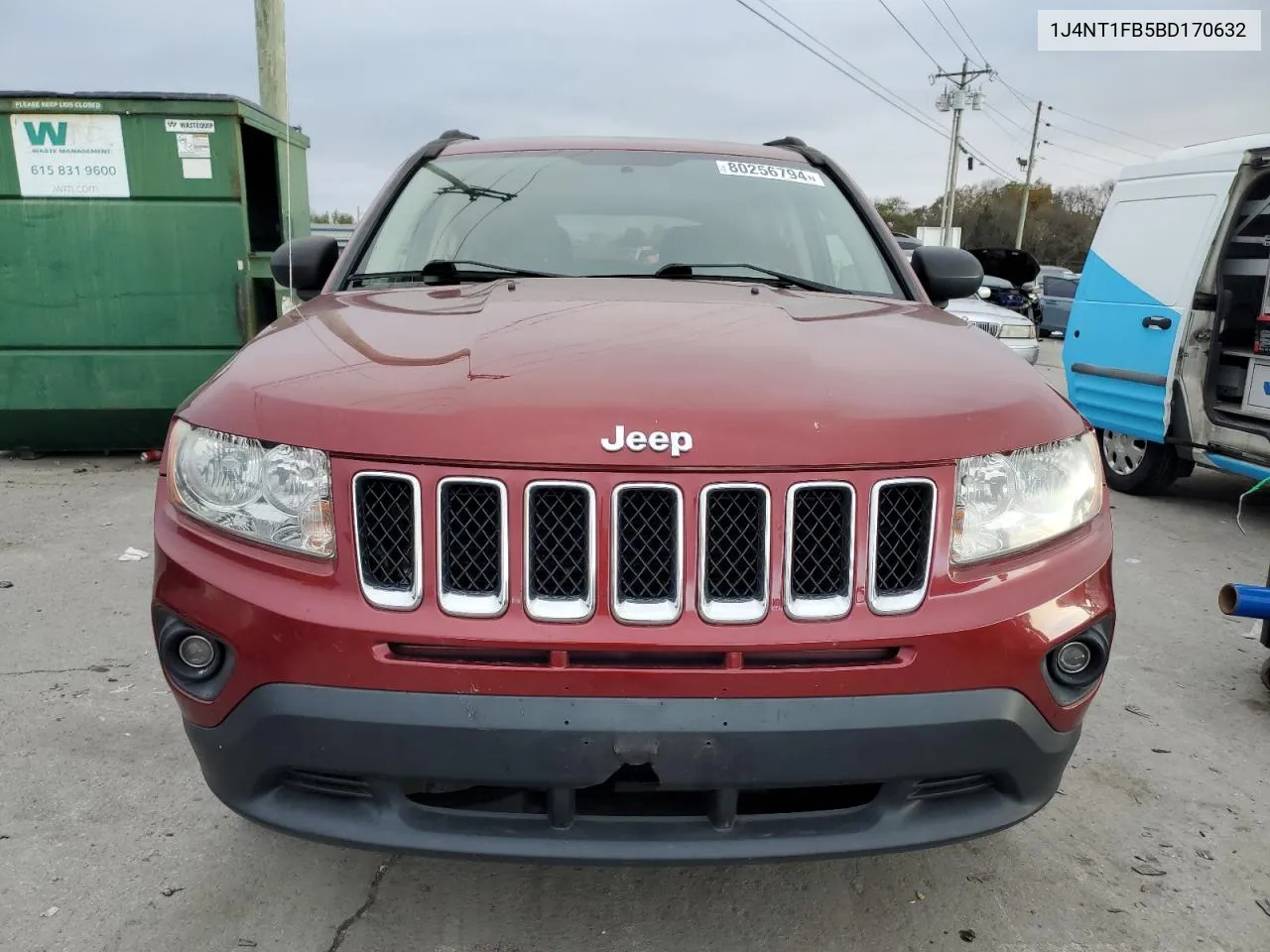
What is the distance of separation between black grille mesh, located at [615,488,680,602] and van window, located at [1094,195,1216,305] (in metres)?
5.46

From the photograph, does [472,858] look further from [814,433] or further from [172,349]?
[172,349]

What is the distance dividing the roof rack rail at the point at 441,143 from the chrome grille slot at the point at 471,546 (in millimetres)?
1913

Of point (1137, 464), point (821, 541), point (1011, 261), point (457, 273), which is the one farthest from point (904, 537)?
point (1011, 261)

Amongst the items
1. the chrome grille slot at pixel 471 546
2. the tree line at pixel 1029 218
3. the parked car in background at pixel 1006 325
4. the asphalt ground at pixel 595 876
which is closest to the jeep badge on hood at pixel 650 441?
the chrome grille slot at pixel 471 546

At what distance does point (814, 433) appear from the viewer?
159 centimetres

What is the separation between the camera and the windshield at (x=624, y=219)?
2.72 metres

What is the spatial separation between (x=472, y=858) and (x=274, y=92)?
8.30 m

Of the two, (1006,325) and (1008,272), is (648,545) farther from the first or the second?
(1008,272)

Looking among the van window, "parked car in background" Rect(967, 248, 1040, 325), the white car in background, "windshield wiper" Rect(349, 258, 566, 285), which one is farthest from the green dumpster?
the white car in background

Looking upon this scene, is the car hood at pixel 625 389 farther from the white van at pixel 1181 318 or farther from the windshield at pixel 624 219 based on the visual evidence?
the white van at pixel 1181 318

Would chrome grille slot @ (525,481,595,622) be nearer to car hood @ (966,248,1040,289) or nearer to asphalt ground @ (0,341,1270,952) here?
asphalt ground @ (0,341,1270,952)

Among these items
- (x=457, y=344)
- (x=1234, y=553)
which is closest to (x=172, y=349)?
(x=457, y=344)

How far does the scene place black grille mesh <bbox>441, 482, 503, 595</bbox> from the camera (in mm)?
1577

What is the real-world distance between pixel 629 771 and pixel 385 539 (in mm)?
549
